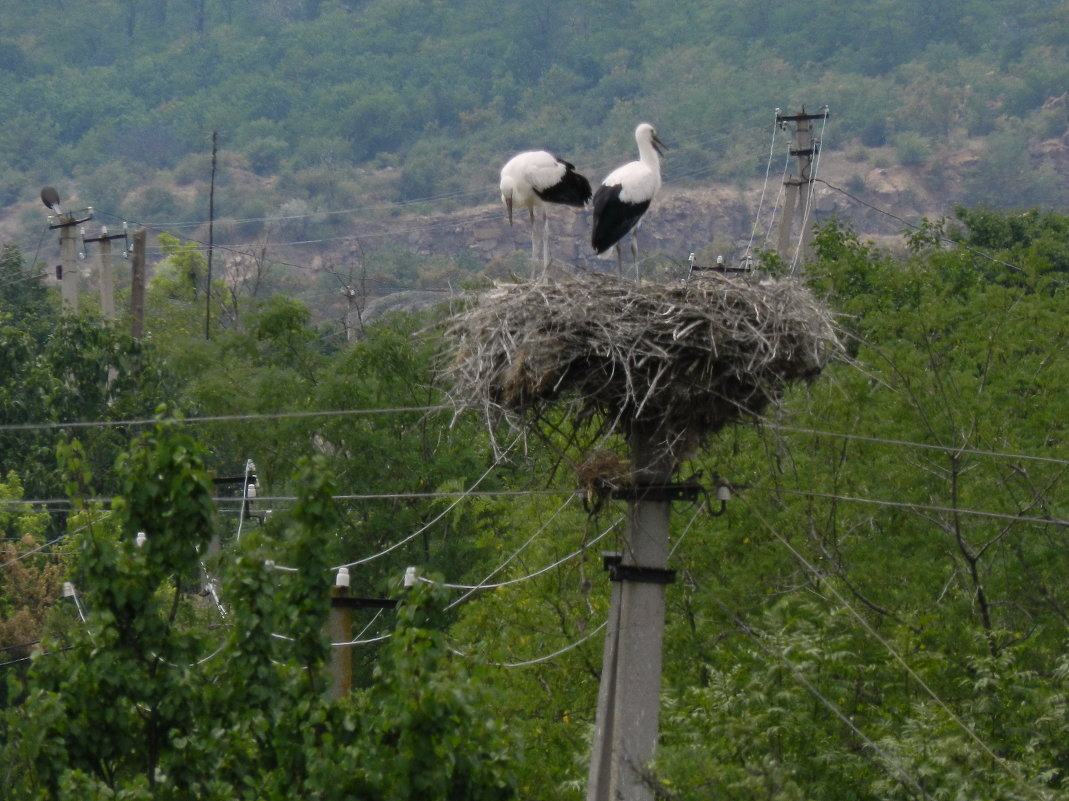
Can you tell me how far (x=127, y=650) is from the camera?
8.35 m

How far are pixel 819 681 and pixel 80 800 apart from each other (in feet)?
→ 21.8

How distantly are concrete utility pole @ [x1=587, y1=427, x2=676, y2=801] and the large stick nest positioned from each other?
0.30 metres

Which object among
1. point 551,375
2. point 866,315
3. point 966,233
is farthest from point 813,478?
point 966,233

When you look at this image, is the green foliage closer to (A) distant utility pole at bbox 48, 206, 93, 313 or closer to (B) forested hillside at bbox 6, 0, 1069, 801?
(B) forested hillside at bbox 6, 0, 1069, 801

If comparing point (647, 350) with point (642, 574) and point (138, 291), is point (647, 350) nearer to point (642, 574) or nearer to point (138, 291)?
point (642, 574)

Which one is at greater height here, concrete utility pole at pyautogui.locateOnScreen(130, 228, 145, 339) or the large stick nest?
the large stick nest

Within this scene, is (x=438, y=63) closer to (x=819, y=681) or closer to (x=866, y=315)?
(x=866, y=315)

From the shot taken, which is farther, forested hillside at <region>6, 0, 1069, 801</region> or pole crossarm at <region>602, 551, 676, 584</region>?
pole crossarm at <region>602, 551, 676, 584</region>

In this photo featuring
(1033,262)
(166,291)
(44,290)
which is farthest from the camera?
(166,291)

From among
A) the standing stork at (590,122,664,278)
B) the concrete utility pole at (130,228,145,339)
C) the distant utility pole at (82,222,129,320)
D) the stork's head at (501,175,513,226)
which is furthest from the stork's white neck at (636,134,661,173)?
the distant utility pole at (82,222,129,320)

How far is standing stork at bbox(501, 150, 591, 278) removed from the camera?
1439 centimetres

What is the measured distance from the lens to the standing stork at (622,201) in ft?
44.7

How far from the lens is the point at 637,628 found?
424 inches

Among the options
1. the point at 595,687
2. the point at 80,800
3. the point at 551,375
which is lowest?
the point at 595,687
